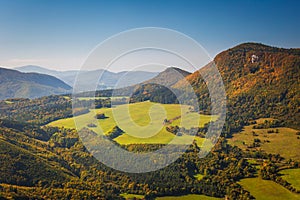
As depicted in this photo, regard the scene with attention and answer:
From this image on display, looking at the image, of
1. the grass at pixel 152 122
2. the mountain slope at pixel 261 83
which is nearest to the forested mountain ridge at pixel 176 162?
the mountain slope at pixel 261 83

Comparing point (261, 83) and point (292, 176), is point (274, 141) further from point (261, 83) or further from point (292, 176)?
point (261, 83)

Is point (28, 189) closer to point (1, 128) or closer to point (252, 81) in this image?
point (1, 128)

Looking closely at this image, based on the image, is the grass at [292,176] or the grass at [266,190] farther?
the grass at [292,176]

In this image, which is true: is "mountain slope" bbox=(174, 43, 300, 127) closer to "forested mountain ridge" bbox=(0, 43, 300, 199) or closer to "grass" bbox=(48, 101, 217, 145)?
"forested mountain ridge" bbox=(0, 43, 300, 199)

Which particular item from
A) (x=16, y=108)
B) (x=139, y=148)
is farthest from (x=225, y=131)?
(x=16, y=108)

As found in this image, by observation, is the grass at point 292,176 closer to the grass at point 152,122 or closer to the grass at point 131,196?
the grass at point 152,122
